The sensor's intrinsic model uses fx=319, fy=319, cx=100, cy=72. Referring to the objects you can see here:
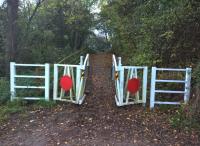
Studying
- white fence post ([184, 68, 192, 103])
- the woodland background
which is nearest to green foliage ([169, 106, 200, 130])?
the woodland background

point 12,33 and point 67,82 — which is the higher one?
point 12,33

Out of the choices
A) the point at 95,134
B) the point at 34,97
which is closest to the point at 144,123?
Answer: the point at 95,134

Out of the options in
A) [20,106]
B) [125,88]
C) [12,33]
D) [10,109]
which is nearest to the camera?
[10,109]

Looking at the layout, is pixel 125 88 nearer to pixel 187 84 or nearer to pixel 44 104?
pixel 187 84

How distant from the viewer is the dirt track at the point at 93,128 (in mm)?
6359

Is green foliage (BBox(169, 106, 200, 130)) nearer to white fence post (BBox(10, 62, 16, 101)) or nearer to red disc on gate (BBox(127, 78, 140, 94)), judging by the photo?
red disc on gate (BBox(127, 78, 140, 94))

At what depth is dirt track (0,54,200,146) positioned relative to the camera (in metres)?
6.36

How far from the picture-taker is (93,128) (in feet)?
23.5

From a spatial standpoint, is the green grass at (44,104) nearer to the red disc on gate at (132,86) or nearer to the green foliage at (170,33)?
the red disc on gate at (132,86)

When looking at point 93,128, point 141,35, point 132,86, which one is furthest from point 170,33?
point 93,128

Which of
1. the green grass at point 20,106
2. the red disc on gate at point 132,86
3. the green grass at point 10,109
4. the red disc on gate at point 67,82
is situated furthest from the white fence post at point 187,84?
the green grass at point 10,109

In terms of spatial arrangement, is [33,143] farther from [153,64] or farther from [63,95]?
[153,64]

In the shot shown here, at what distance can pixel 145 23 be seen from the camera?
38.4ft

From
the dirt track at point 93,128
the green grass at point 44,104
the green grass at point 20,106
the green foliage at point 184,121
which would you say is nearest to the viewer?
the dirt track at point 93,128
